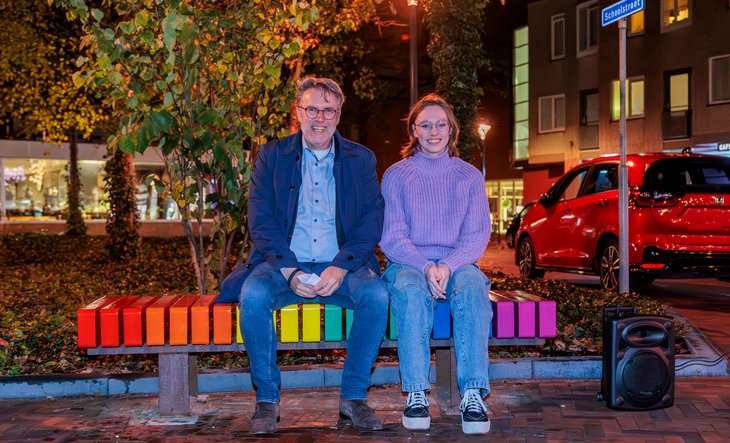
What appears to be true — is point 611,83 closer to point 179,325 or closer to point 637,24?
point 637,24

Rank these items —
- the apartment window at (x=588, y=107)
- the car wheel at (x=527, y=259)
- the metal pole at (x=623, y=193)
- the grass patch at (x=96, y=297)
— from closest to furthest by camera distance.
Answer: the grass patch at (x=96, y=297), the metal pole at (x=623, y=193), the car wheel at (x=527, y=259), the apartment window at (x=588, y=107)

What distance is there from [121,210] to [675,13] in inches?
798

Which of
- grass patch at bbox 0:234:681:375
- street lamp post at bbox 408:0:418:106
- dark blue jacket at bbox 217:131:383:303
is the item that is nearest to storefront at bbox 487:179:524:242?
street lamp post at bbox 408:0:418:106

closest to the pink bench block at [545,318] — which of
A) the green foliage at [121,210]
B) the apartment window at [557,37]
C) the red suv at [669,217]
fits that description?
the red suv at [669,217]

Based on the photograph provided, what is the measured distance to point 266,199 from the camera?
5.76 metres

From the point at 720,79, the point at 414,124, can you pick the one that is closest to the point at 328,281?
the point at 414,124

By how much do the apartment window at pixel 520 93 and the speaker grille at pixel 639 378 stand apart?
3521 centimetres

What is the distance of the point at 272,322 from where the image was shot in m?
5.47

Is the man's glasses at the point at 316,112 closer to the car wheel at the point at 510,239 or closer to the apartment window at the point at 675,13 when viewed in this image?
the car wheel at the point at 510,239

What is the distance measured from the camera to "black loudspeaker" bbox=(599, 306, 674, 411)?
560 centimetres

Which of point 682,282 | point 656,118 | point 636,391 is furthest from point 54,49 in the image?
point 656,118

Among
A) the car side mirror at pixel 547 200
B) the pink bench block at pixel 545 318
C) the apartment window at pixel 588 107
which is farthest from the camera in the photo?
the apartment window at pixel 588 107

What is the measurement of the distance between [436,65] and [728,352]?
4934 mm

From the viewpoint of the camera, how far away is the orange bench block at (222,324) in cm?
557
